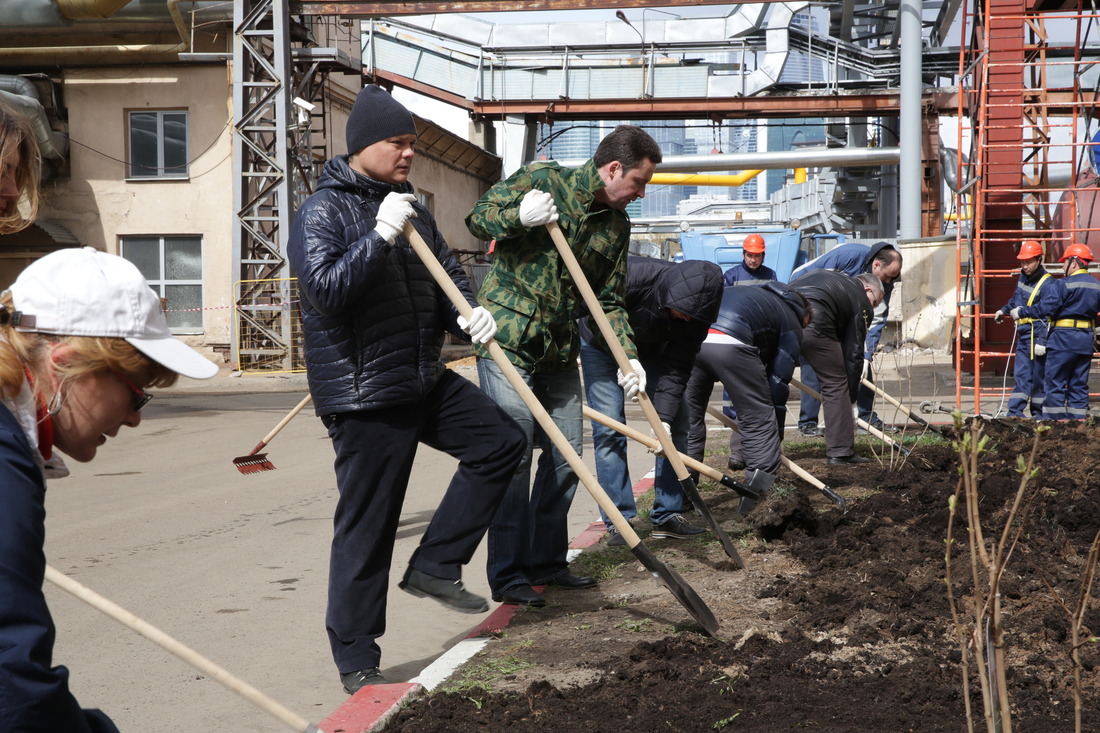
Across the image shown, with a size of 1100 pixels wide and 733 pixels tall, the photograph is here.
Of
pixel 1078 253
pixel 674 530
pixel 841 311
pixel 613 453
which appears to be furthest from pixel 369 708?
pixel 1078 253

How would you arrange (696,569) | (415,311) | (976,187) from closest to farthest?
(415,311) < (696,569) < (976,187)

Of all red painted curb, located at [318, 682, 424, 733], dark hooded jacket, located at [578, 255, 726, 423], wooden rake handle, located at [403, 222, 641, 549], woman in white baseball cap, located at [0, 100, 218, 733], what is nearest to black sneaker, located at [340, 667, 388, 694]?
red painted curb, located at [318, 682, 424, 733]

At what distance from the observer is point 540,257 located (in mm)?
4641

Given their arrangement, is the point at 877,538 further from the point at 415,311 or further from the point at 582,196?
Result: the point at 415,311

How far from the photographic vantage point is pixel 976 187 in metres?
13.1

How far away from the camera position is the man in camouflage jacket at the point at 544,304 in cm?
452

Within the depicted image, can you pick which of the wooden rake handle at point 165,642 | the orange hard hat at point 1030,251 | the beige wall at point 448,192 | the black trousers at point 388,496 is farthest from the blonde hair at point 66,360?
the beige wall at point 448,192

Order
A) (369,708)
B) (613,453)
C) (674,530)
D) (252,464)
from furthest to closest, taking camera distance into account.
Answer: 1. (252,464)
2. (674,530)
3. (613,453)
4. (369,708)

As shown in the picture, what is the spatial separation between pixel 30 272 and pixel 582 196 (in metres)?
3.22

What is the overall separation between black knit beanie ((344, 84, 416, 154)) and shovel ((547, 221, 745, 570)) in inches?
34.1

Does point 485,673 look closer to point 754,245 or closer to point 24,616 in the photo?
point 24,616

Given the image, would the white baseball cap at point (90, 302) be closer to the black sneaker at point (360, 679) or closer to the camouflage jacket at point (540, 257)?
the black sneaker at point (360, 679)

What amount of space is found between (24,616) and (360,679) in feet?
7.18

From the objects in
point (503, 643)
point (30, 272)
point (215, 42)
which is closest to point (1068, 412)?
point (503, 643)
